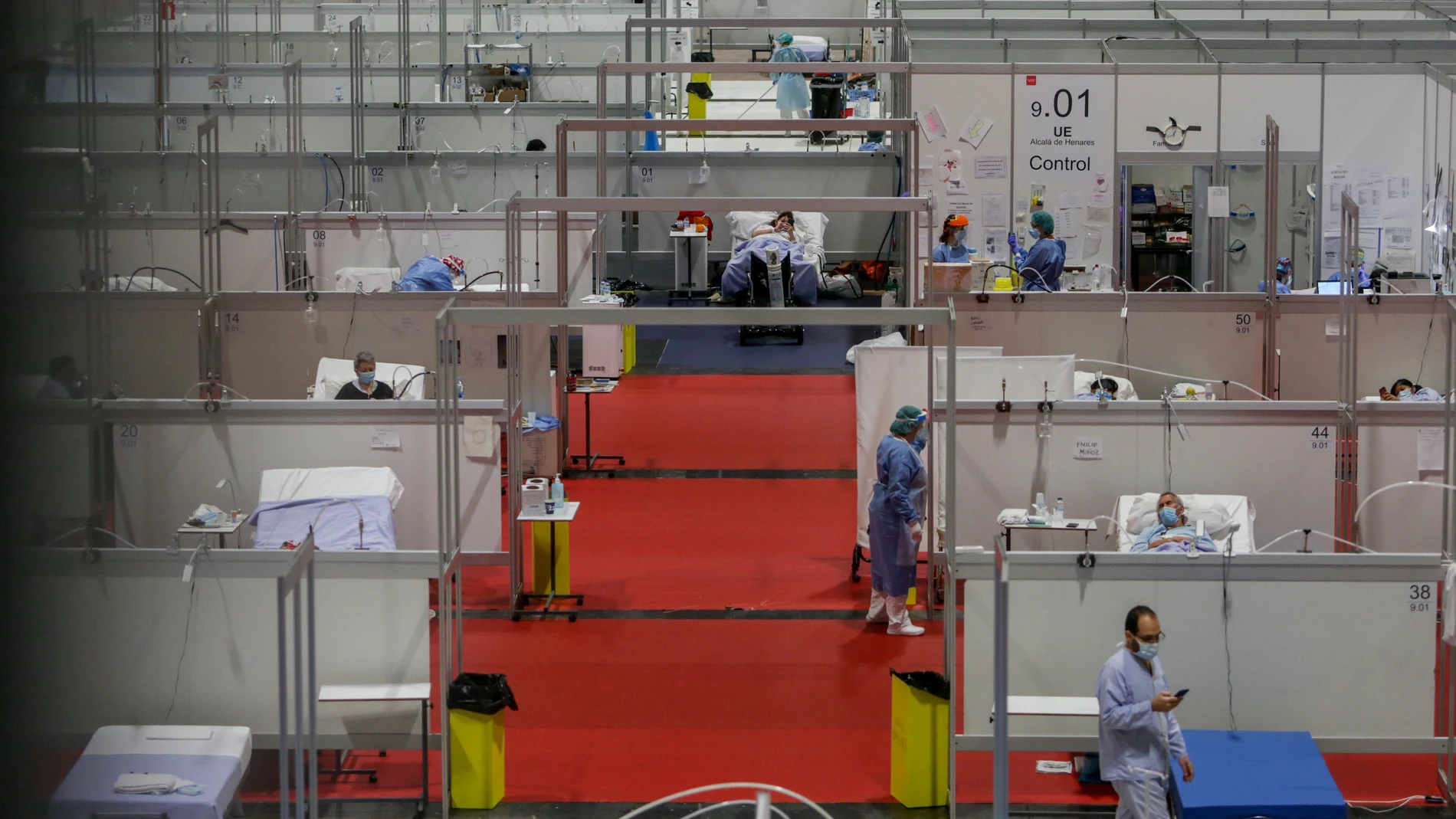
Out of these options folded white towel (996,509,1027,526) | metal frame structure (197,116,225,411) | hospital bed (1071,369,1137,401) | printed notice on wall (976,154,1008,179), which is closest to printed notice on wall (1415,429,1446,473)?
hospital bed (1071,369,1137,401)

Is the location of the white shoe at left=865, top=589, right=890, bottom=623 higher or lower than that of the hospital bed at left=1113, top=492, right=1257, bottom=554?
lower

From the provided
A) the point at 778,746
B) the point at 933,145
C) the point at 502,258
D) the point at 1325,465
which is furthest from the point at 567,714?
the point at 933,145

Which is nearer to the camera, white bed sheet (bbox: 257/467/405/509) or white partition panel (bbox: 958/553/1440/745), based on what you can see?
white partition panel (bbox: 958/553/1440/745)

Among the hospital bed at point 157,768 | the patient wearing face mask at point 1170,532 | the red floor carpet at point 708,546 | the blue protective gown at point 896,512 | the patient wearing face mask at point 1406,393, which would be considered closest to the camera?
the hospital bed at point 157,768

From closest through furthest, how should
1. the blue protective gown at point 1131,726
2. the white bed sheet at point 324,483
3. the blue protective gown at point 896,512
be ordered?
1. the blue protective gown at point 1131,726
2. the white bed sheet at point 324,483
3. the blue protective gown at point 896,512

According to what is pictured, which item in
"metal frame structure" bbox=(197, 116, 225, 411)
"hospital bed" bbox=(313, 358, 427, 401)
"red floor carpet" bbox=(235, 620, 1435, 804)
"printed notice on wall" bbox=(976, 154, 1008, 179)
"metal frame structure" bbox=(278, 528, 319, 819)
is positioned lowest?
"red floor carpet" bbox=(235, 620, 1435, 804)

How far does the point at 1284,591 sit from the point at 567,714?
12.0 feet

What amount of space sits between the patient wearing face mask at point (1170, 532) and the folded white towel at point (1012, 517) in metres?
0.64

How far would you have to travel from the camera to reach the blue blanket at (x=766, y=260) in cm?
1506

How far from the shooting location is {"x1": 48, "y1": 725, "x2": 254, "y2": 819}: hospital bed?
16.8ft

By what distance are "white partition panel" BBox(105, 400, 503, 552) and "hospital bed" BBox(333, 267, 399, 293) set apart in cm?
399

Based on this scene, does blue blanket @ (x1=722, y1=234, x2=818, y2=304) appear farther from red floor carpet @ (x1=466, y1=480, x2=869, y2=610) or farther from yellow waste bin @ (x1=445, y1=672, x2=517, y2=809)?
yellow waste bin @ (x1=445, y1=672, x2=517, y2=809)

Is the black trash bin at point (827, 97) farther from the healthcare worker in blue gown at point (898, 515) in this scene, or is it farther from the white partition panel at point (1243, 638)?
the white partition panel at point (1243, 638)

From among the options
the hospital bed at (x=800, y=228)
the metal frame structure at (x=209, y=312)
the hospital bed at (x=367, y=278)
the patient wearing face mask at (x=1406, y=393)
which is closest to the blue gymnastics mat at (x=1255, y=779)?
the patient wearing face mask at (x=1406, y=393)
